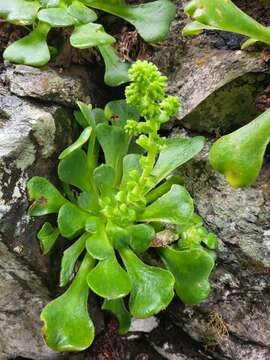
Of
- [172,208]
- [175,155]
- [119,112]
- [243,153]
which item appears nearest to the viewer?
[243,153]

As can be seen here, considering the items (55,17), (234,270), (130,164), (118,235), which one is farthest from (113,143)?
(234,270)

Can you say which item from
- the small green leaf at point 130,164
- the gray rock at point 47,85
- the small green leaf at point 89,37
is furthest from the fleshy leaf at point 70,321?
the small green leaf at point 89,37

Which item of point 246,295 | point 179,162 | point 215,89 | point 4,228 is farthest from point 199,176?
point 4,228

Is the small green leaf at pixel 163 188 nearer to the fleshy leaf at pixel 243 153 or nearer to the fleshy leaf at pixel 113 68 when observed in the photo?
the fleshy leaf at pixel 243 153

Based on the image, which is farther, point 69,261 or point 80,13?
point 80,13

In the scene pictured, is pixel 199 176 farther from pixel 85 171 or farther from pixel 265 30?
pixel 265 30

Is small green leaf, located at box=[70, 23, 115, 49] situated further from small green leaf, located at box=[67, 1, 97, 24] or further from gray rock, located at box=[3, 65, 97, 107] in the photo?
gray rock, located at box=[3, 65, 97, 107]

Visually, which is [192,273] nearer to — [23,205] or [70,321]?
[70,321]

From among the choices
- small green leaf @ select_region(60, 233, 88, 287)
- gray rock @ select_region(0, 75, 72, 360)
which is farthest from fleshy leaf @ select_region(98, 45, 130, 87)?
small green leaf @ select_region(60, 233, 88, 287)

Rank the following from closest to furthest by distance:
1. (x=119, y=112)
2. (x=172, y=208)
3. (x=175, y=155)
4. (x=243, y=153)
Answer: (x=243, y=153), (x=172, y=208), (x=175, y=155), (x=119, y=112)
